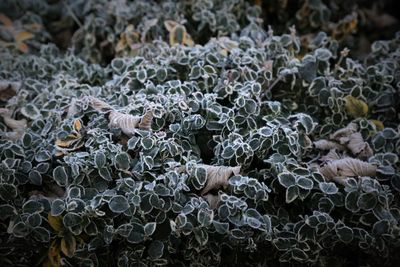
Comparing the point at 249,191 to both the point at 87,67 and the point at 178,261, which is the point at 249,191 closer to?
the point at 178,261

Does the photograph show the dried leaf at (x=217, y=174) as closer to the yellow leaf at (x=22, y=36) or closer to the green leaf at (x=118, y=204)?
the green leaf at (x=118, y=204)

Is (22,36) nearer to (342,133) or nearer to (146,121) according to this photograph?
(146,121)


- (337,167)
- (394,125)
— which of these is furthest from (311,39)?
(337,167)

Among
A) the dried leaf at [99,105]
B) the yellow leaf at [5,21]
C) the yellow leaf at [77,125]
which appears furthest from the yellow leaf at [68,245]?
the yellow leaf at [5,21]

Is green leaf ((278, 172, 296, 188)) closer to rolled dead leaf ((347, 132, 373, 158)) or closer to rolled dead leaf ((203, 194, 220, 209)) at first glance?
rolled dead leaf ((203, 194, 220, 209))

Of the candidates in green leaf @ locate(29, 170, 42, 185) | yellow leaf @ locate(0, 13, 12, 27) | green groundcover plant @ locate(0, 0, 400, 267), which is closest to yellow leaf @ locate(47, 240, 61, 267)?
green groundcover plant @ locate(0, 0, 400, 267)
